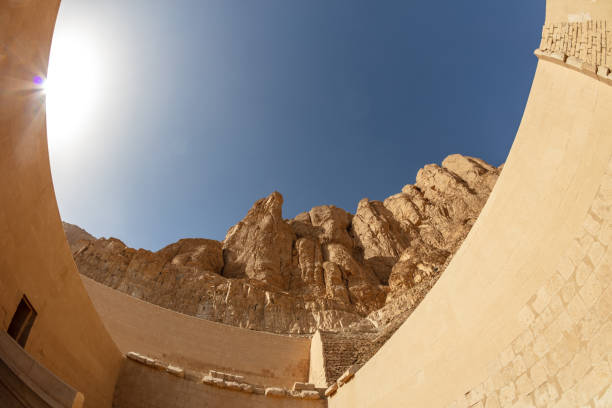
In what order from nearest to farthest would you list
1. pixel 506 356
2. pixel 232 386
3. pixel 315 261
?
pixel 506 356
pixel 232 386
pixel 315 261

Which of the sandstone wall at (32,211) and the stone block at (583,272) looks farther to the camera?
the stone block at (583,272)

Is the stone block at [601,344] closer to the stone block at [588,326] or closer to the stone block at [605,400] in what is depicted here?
the stone block at [588,326]

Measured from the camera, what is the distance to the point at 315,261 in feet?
102

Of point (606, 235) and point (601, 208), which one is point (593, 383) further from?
point (601, 208)

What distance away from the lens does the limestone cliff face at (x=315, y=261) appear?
22.1 metres

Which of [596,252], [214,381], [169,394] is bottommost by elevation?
[169,394]

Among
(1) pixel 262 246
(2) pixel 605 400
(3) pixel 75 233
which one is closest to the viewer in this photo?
(2) pixel 605 400

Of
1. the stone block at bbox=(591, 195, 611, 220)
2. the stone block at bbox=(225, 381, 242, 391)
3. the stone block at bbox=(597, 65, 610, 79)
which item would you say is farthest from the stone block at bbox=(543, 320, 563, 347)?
the stone block at bbox=(225, 381, 242, 391)

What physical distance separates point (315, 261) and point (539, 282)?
26.9 meters

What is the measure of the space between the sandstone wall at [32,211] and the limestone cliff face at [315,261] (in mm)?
16363

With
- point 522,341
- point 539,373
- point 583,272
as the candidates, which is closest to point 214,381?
point 522,341

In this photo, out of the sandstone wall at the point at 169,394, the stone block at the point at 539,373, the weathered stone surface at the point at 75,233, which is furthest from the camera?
the weathered stone surface at the point at 75,233

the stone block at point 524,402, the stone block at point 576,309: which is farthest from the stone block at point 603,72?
the stone block at point 524,402

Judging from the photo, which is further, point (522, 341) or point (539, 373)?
point (522, 341)
